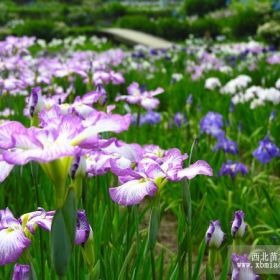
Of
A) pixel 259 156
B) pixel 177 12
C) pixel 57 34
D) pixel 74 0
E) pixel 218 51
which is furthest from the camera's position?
pixel 74 0

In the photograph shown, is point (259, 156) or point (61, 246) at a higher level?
point (61, 246)

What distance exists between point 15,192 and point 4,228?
130 centimetres

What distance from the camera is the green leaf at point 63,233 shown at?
912 millimetres

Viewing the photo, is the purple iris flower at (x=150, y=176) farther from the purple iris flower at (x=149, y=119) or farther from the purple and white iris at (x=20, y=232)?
the purple iris flower at (x=149, y=119)

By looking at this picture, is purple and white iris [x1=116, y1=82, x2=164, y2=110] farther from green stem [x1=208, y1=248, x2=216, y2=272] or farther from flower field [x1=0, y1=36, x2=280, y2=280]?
green stem [x1=208, y1=248, x2=216, y2=272]

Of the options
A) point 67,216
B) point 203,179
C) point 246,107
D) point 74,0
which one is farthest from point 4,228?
point 74,0

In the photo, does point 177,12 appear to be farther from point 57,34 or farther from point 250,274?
point 250,274

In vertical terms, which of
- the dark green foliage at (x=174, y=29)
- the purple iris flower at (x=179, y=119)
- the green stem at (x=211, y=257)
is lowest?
the dark green foliage at (x=174, y=29)

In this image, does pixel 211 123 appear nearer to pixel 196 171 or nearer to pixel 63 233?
pixel 196 171

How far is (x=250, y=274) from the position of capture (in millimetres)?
1188

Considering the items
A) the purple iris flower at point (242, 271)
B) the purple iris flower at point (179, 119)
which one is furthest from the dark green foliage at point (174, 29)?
the purple iris flower at point (242, 271)

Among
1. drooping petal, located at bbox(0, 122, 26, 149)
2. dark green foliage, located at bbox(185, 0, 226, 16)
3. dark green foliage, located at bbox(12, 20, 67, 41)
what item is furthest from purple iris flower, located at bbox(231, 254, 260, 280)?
dark green foliage, located at bbox(185, 0, 226, 16)

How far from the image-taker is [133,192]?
1249mm

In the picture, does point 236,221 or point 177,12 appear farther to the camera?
point 177,12
